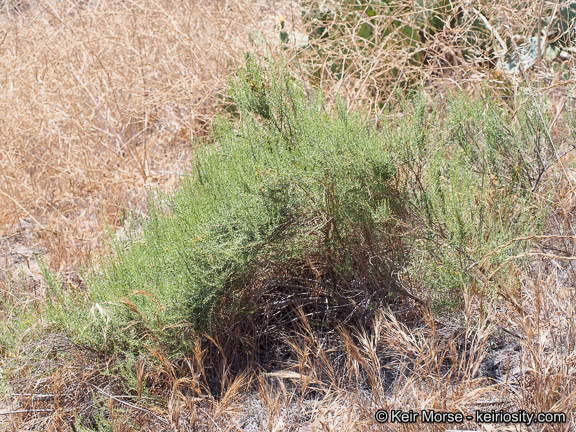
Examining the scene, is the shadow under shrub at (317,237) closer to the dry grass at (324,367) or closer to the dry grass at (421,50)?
the dry grass at (324,367)


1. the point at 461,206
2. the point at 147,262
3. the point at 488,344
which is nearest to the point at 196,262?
the point at 147,262

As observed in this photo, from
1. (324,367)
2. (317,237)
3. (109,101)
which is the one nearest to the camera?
(324,367)

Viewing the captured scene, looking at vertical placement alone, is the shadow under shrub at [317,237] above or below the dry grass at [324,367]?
above

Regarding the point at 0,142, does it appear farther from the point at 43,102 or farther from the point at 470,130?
the point at 470,130

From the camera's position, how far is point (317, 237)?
2486 mm

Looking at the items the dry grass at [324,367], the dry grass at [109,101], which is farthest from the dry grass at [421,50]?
the dry grass at [109,101]

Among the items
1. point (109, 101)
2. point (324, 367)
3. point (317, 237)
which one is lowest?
point (324, 367)

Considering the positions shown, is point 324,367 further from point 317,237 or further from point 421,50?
point 421,50

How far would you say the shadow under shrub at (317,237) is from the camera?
2193 mm

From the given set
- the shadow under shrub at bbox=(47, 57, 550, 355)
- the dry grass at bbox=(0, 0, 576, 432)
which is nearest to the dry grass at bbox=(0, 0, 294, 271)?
the dry grass at bbox=(0, 0, 576, 432)

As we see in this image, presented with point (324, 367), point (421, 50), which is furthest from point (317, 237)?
point (421, 50)

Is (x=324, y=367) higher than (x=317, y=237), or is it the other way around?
(x=317, y=237)

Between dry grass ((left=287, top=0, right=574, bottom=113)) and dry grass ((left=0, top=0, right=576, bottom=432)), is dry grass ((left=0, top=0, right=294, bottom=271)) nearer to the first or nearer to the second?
dry grass ((left=0, top=0, right=576, bottom=432))

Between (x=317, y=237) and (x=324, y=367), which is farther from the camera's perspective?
(x=317, y=237)
